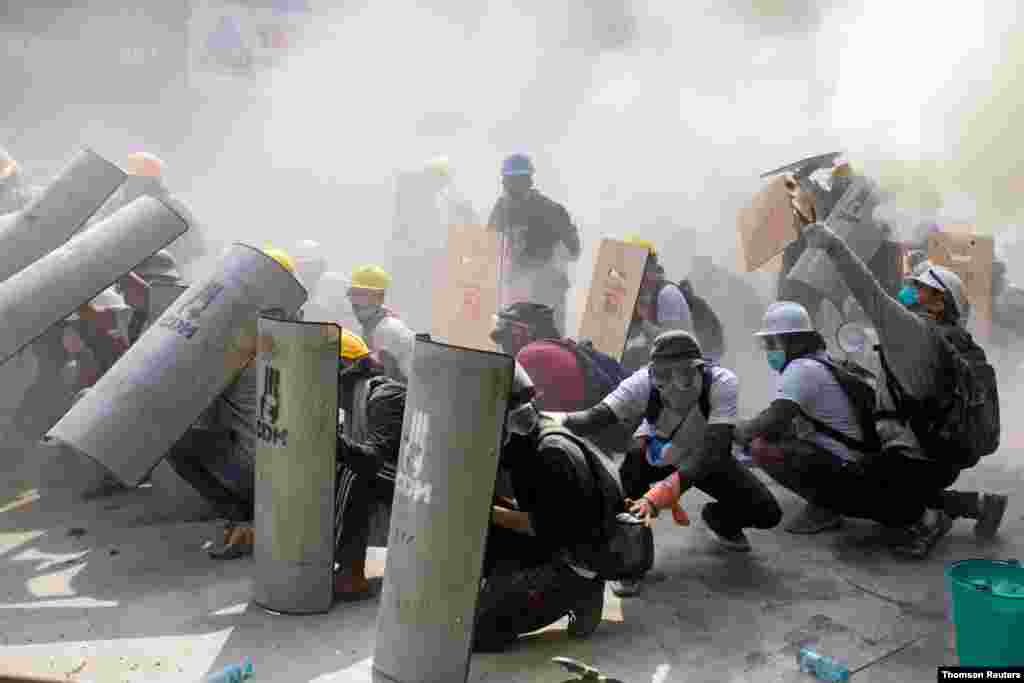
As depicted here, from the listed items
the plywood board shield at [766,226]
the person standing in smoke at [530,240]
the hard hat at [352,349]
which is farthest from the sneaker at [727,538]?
the plywood board shield at [766,226]

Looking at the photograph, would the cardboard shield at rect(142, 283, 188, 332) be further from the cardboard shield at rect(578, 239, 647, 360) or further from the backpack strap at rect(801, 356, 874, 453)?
the backpack strap at rect(801, 356, 874, 453)

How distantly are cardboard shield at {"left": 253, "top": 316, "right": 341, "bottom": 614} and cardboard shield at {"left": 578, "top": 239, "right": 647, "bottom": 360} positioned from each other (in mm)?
3089

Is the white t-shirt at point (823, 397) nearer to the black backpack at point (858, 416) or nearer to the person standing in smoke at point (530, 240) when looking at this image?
the black backpack at point (858, 416)

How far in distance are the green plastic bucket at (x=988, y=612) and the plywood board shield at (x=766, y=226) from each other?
4482 millimetres

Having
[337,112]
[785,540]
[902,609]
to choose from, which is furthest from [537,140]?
[902,609]

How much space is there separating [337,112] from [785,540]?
10722 mm

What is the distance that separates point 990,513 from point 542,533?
2.43 metres

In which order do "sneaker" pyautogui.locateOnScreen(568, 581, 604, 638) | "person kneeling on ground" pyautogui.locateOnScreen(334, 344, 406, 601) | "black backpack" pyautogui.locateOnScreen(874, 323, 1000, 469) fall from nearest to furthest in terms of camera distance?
"sneaker" pyautogui.locateOnScreen(568, 581, 604, 638) < "person kneeling on ground" pyautogui.locateOnScreen(334, 344, 406, 601) < "black backpack" pyautogui.locateOnScreen(874, 323, 1000, 469)

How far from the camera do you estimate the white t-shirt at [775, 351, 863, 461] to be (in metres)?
4.75

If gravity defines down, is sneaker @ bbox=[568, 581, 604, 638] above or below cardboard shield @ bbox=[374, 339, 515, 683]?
below

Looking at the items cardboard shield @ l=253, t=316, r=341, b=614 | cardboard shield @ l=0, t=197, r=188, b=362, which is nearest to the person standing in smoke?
cardboard shield @ l=0, t=197, r=188, b=362

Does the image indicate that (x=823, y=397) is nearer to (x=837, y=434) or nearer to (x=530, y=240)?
(x=837, y=434)

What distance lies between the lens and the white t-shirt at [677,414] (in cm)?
443

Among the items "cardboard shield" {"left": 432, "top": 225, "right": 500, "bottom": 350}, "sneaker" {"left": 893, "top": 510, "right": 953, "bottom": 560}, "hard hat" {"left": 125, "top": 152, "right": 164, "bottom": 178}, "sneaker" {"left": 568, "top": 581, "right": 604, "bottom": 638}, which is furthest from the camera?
"hard hat" {"left": 125, "top": 152, "right": 164, "bottom": 178}
